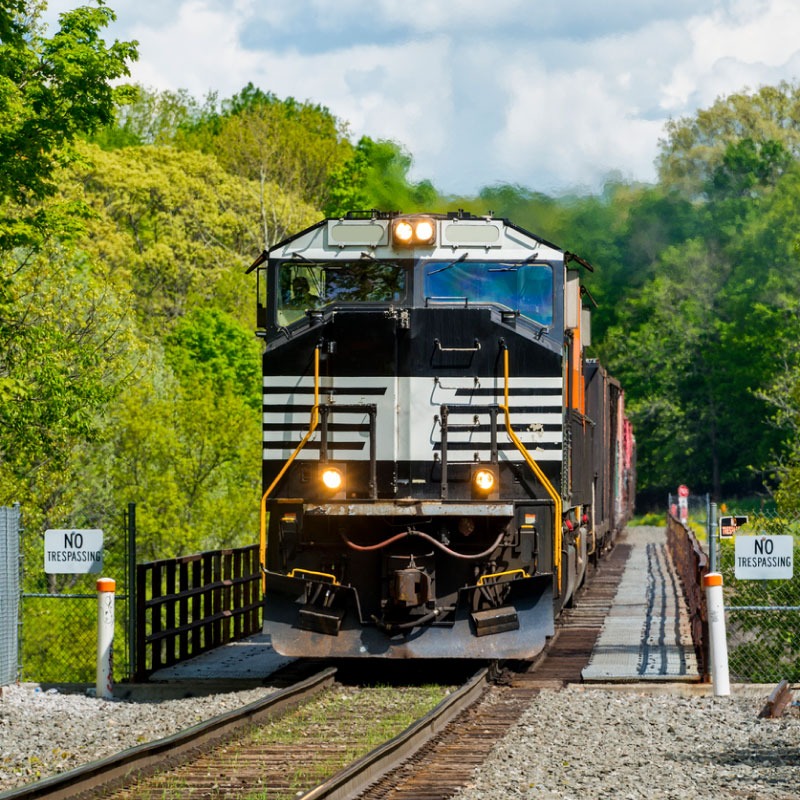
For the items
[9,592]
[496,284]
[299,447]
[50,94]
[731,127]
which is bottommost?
[9,592]

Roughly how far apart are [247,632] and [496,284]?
661 cm

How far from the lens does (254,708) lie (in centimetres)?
1109

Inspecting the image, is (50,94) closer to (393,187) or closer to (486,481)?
(486,481)

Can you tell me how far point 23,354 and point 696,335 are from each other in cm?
5749

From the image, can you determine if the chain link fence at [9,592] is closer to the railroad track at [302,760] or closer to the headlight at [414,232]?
the railroad track at [302,760]

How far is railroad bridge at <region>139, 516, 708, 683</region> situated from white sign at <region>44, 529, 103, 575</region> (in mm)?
512

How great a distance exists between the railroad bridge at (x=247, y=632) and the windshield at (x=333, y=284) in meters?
3.02

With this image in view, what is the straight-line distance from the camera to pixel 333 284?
14133mm

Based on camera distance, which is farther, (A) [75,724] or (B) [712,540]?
(B) [712,540]

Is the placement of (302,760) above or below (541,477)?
below

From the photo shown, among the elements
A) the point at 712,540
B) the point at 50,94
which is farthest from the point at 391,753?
the point at 50,94

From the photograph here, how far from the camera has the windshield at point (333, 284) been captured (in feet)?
46.2

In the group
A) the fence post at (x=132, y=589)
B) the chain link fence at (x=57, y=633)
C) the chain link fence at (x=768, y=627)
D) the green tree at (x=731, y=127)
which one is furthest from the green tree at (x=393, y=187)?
the green tree at (x=731, y=127)

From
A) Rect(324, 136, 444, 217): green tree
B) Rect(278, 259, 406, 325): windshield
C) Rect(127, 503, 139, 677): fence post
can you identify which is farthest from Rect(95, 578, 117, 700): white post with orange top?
Rect(324, 136, 444, 217): green tree
